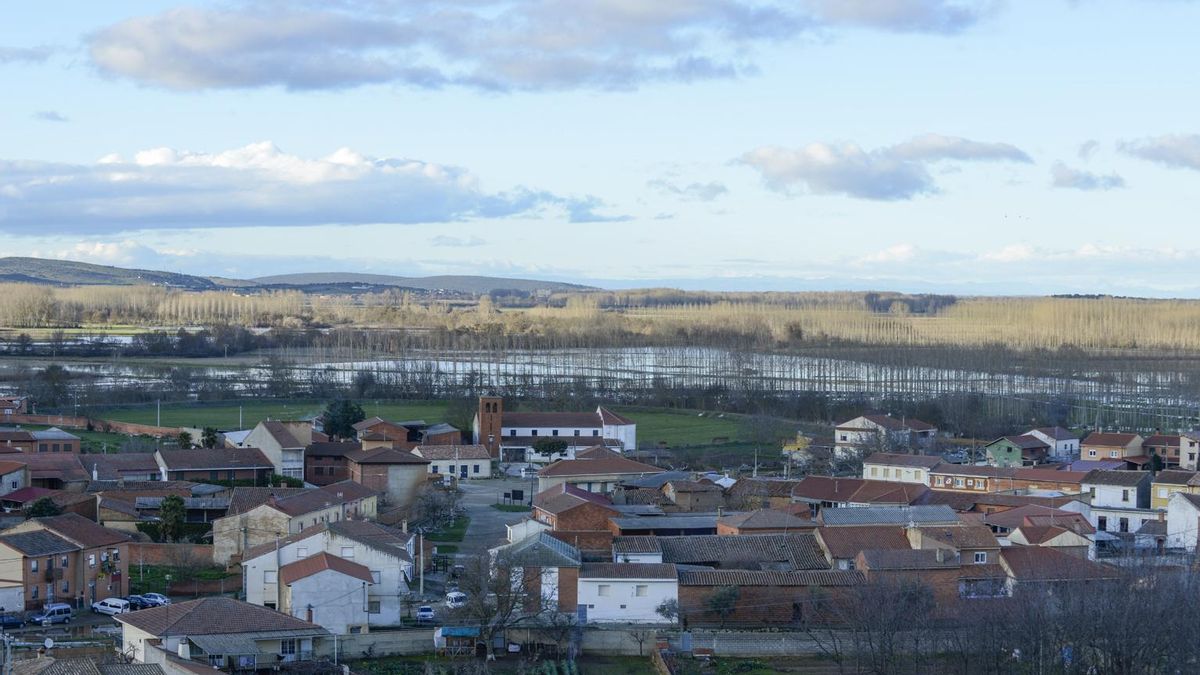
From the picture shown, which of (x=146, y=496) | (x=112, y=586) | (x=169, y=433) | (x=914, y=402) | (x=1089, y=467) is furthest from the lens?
(x=914, y=402)

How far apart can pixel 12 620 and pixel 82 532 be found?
2148 millimetres

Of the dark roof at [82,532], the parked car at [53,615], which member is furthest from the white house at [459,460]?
the parked car at [53,615]

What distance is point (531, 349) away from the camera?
6925 cm

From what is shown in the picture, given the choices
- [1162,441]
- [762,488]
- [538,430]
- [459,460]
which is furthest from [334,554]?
[1162,441]

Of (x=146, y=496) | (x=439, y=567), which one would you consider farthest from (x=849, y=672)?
(x=146, y=496)

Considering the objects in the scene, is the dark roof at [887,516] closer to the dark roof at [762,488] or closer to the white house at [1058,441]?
the dark roof at [762,488]

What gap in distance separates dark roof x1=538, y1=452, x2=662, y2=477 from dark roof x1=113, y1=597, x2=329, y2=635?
1317cm

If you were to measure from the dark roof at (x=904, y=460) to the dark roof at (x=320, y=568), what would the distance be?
51.8 feet

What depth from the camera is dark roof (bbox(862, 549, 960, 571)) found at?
18938 millimetres

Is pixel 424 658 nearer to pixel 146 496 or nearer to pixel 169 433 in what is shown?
pixel 146 496

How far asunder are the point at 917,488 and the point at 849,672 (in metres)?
11.2

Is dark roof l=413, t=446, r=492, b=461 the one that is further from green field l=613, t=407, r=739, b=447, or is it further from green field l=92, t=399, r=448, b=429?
green field l=92, t=399, r=448, b=429

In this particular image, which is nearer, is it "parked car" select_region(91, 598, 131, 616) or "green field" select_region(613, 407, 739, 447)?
"parked car" select_region(91, 598, 131, 616)

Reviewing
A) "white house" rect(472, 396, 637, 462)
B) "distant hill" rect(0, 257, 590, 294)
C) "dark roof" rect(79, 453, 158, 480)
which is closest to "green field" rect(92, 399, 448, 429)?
"white house" rect(472, 396, 637, 462)
